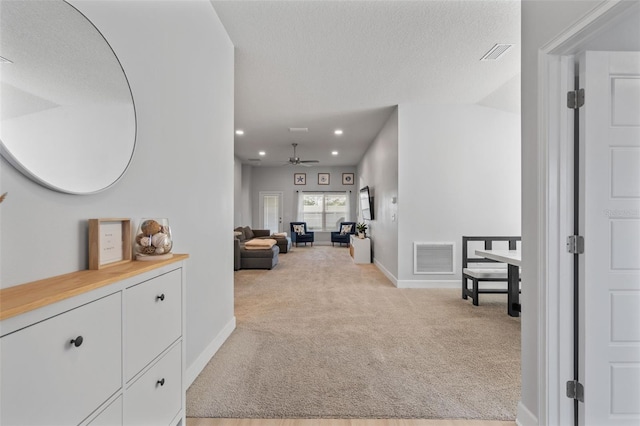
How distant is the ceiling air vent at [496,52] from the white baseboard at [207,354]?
3.90 meters

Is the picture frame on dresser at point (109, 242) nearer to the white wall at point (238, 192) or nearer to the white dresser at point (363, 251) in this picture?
the white dresser at point (363, 251)

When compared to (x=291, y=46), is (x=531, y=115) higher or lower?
lower

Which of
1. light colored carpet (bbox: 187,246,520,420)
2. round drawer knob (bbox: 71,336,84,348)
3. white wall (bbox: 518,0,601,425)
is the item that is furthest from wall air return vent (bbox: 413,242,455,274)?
round drawer knob (bbox: 71,336,84,348)

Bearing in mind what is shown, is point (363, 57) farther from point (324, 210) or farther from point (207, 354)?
point (324, 210)

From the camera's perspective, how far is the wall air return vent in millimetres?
4891

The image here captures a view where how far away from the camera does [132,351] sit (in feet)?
3.71

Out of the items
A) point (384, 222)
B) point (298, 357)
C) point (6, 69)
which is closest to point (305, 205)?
point (384, 222)

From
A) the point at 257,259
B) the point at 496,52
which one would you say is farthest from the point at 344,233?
the point at 496,52

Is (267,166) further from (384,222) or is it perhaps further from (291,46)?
(291,46)

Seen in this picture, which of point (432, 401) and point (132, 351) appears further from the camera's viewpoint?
point (432, 401)

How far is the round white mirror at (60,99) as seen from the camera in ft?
3.08

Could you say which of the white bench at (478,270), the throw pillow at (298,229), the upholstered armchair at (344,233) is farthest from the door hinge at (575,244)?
the throw pillow at (298,229)

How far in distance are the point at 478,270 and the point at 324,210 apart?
7.98m

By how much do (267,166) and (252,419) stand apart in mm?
10193
